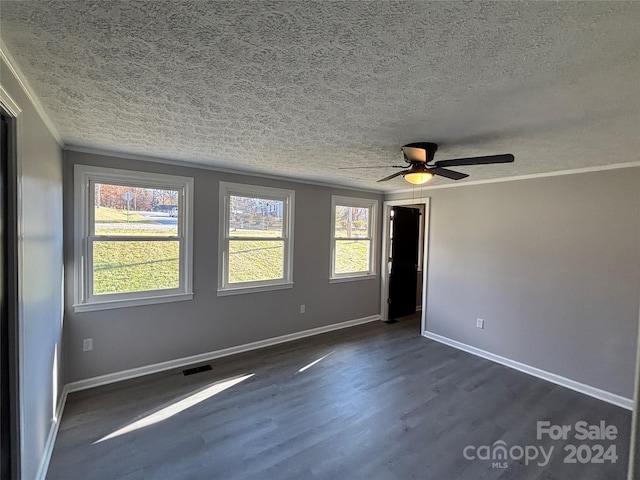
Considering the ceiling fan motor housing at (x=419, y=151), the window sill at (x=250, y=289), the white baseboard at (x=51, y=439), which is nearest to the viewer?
the white baseboard at (x=51, y=439)

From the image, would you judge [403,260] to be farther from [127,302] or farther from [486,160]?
[127,302]

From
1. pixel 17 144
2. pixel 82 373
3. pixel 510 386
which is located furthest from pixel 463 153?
pixel 82 373

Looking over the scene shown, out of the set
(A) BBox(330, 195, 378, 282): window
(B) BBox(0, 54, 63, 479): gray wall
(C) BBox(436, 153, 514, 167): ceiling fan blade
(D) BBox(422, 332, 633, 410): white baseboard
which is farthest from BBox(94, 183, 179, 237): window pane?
(D) BBox(422, 332, 633, 410): white baseboard

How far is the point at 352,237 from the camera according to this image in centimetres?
508

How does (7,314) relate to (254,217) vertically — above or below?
below

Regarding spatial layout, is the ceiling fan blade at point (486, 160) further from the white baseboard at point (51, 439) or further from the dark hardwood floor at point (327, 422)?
the white baseboard at point (51, 439)

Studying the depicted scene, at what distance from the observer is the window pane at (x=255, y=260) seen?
385cm

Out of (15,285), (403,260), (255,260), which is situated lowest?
(403,260)

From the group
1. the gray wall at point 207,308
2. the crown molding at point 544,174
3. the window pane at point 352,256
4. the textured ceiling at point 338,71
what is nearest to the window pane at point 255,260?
the gray wall at point 207,308

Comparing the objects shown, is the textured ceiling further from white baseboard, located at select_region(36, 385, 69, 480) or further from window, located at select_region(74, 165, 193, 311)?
white baseboard, located at select_region(36, 385, 69, 480)

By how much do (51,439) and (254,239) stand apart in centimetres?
256

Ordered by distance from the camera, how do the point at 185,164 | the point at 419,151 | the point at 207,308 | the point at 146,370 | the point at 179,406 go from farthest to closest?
1. the point at 207,308
2. the point at 185,164
3. the point at 146,370
4. the point at 179,406
5. the point at 419,151

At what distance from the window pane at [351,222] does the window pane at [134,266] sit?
8.07ft

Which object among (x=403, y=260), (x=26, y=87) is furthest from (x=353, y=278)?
(x=26, y=87)
